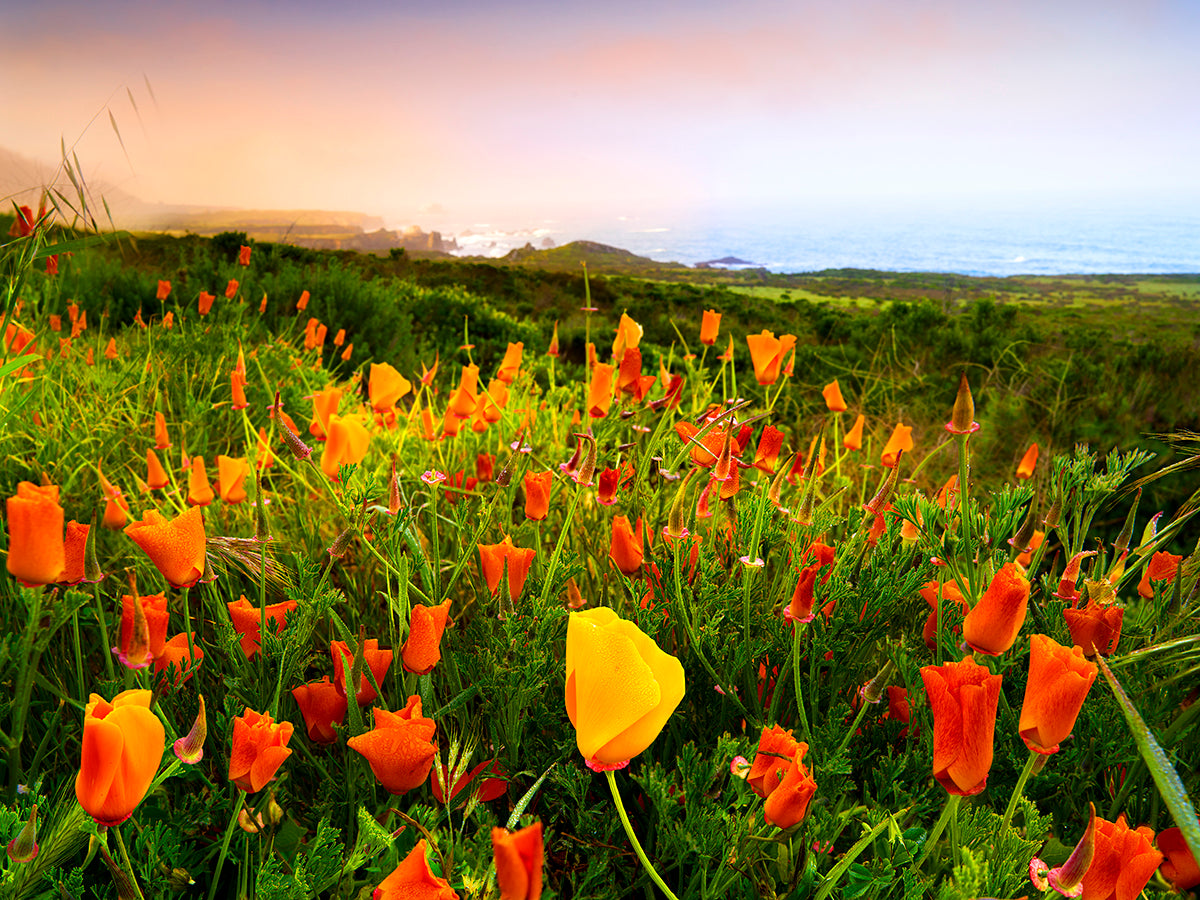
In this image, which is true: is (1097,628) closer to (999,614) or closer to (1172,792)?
(999,614)

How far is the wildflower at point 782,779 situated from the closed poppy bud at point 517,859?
30 cm

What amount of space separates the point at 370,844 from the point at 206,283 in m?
6.90

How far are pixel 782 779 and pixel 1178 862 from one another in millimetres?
600

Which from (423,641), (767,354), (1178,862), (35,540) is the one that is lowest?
(1178,862)

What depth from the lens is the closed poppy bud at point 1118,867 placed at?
66cm

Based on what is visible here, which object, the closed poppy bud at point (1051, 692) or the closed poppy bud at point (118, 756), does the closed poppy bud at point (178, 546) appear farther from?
the closed poppy bud at point (1051, 692)

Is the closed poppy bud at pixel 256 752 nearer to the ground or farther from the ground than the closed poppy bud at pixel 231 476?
nearer to the ground

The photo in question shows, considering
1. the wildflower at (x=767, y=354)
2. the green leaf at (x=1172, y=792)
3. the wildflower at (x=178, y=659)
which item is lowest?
the wildflower at (x=178, y=659)

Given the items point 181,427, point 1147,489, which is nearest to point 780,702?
point 181,427

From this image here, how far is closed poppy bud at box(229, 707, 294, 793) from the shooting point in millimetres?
704

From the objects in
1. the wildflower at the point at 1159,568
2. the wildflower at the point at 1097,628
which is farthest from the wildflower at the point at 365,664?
the wildflower at the point at 1159,568

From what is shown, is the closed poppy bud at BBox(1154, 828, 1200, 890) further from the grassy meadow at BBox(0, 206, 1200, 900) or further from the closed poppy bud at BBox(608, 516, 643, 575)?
the closed poppy bud at BBox(608, 516, 643, 575)

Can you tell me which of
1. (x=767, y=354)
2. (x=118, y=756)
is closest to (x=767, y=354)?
(x=767, y=354)

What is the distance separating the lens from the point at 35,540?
30.9 inches
